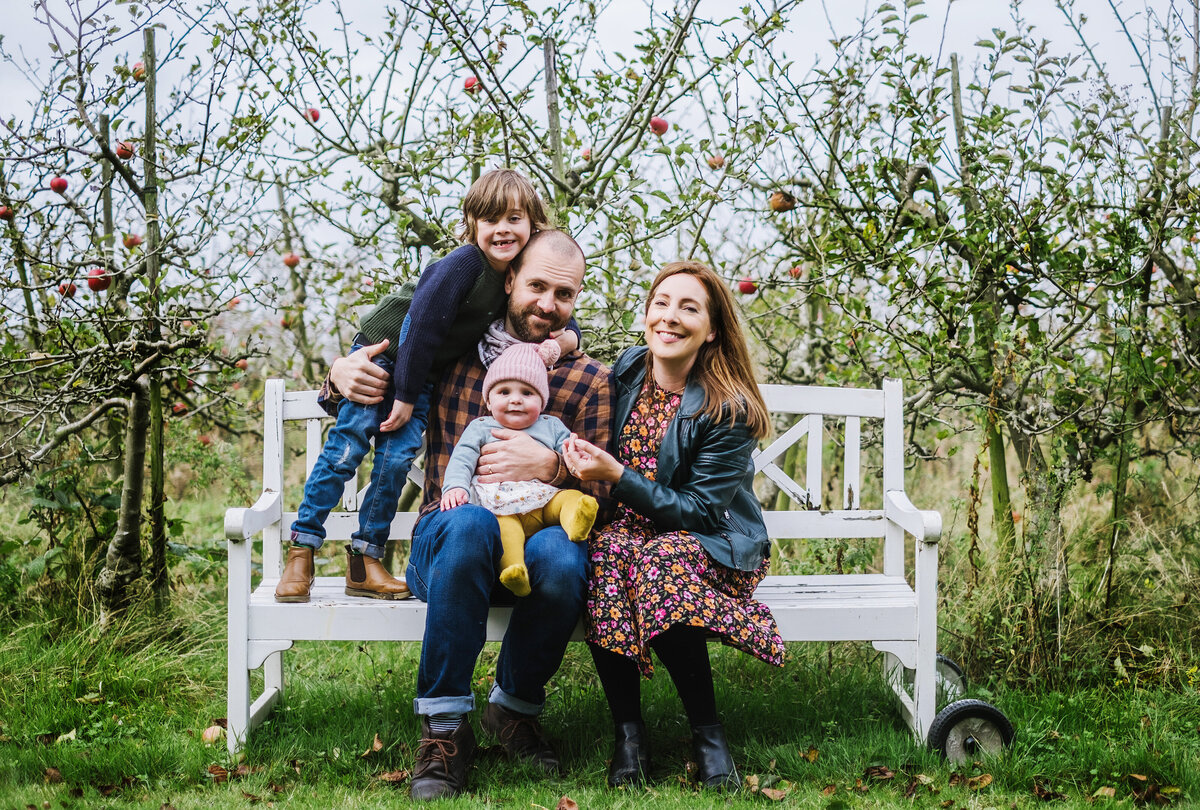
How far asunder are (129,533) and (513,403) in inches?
70.6

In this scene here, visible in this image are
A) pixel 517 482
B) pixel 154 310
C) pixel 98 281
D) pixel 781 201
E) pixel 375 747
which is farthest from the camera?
pixel 781 201

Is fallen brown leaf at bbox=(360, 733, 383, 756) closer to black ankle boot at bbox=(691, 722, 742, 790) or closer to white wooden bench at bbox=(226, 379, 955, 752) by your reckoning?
white wooden bench at bbox=(226, 379, 955, 752)

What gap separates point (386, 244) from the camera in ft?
14.5

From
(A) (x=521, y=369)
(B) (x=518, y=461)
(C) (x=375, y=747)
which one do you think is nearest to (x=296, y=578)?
(C) (x=375, y=747)

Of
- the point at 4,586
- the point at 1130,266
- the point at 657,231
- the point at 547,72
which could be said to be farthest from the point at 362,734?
the point at 1130,266

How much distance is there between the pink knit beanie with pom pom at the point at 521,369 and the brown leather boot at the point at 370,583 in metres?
0.63

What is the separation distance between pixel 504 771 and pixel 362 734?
0.51 m

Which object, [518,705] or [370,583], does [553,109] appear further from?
[518,705]

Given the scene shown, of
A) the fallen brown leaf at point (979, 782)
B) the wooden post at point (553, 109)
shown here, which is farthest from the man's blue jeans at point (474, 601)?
the wooden post at point (553, 109)

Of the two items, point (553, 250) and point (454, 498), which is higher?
point (553, 250)

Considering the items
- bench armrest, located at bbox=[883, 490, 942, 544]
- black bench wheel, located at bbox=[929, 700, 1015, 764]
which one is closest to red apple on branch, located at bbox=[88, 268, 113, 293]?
bench armrest, located at bbox=[883, 490, 942, 544]

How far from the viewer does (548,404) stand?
10.5ft

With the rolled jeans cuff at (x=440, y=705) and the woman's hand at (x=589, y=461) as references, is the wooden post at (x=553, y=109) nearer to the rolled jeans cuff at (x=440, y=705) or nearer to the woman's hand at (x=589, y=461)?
the woman's hand at (x=589, y=461)

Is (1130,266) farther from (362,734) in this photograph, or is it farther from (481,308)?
(362,734)
